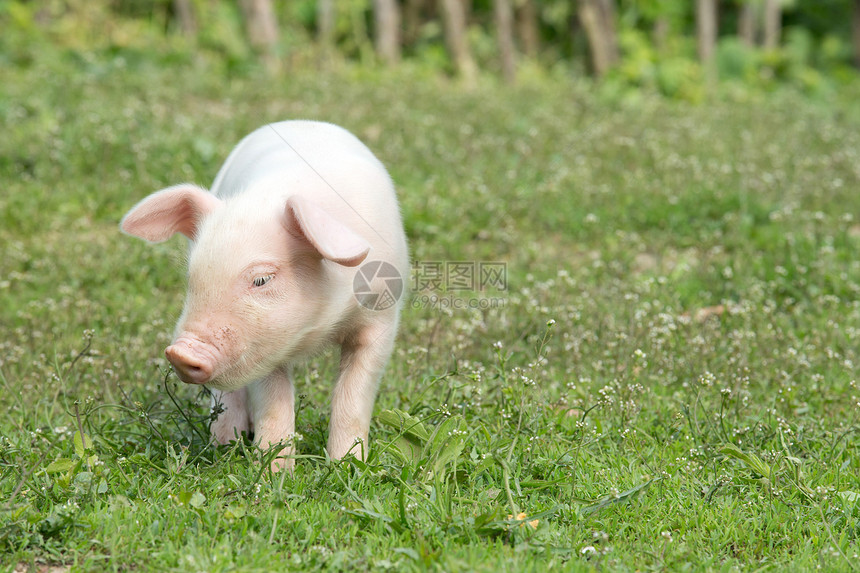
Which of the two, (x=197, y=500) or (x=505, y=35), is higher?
(x=197, y=500)

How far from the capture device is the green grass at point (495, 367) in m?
3.13

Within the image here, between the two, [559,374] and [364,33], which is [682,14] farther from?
[559,374]

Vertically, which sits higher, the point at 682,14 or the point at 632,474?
the point at 632,474

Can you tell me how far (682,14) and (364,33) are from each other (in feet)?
21.8

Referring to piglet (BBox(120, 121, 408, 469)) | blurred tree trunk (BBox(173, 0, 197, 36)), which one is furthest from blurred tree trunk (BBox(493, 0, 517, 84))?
piglet (BBox(120, 121, 408, 469))

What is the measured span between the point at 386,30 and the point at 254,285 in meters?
11.3

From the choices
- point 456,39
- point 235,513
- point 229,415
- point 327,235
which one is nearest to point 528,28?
point 456,39

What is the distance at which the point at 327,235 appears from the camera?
3.19 meters

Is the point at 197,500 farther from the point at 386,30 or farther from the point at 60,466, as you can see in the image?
the point at 386,30

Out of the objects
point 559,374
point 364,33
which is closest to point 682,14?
point 364,33

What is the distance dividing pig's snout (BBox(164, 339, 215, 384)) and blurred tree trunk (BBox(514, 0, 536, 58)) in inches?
548

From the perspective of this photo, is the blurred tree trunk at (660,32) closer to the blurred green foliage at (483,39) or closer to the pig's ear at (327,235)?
the blurred green foliage at (483,39)

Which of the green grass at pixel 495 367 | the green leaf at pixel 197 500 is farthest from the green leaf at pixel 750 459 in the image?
the green leaf at pixel 197 500

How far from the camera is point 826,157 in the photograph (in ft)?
28.7
